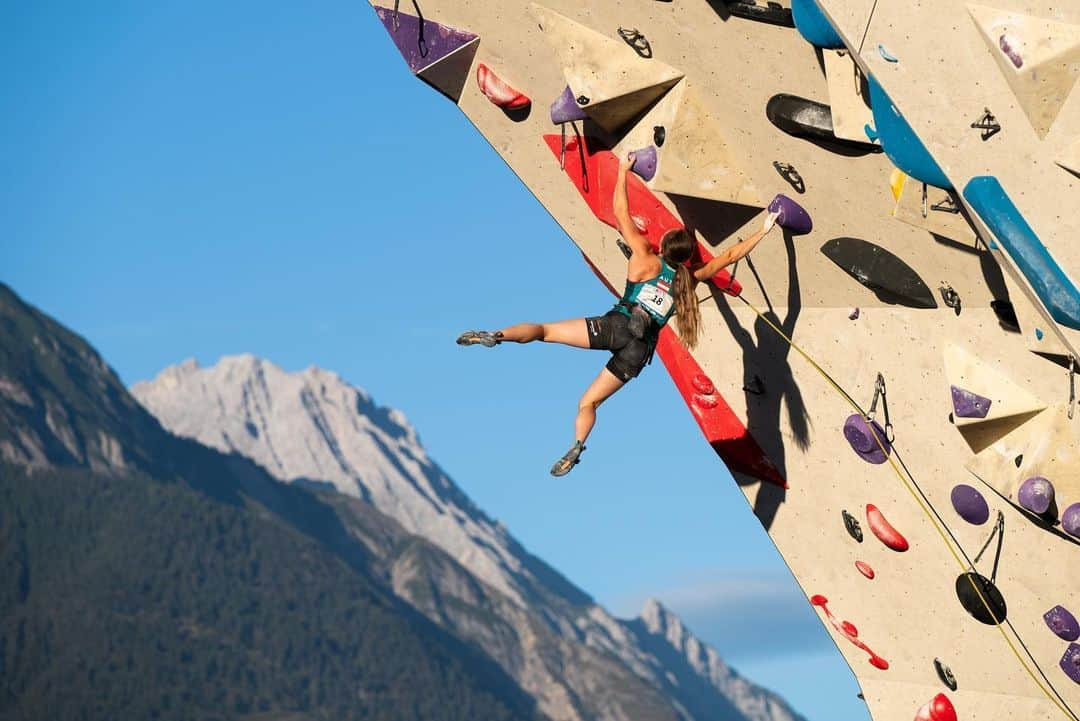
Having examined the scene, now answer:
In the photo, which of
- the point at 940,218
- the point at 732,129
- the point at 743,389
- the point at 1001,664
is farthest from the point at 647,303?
the point at 1001,664

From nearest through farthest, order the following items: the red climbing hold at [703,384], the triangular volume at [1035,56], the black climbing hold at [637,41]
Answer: the triangular volume at [1035,56], the black climbing hold at [637,41], the red climbing hold at [703,384]

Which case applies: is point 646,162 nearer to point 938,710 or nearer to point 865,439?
point 865,439

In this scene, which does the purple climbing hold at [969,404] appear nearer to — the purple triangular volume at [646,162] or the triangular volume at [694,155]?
the triangular volume at [694,155]

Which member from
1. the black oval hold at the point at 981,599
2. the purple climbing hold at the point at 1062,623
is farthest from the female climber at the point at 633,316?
the purple climbing hold at the point at 1062,623

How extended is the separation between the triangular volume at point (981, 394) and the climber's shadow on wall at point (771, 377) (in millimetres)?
1699

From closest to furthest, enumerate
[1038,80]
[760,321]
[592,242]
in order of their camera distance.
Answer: [1038,80] < [760,321] < [592,242]

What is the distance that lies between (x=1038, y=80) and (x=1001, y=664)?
7815 millimetres

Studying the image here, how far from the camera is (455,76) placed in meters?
15.4

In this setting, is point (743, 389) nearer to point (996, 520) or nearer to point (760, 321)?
point (760, 321)

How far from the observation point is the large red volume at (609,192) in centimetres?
1497

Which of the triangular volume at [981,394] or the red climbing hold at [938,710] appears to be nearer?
the triangular volume at [981,394]

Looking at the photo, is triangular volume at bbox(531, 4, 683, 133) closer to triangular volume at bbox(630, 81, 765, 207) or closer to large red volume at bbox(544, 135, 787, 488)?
triangular volume at bbox(630, 81, 765, 207)

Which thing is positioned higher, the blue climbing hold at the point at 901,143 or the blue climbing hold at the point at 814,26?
the blue climbing hold at the point at 814,26

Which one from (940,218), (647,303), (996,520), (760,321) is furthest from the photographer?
(760,321)
